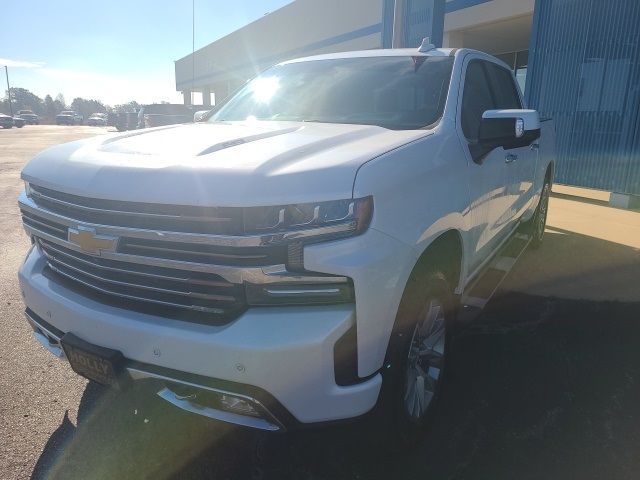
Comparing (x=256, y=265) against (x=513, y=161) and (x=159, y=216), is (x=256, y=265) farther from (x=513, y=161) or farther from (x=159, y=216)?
(x=513, y=161)

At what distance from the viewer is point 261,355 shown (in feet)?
5.98

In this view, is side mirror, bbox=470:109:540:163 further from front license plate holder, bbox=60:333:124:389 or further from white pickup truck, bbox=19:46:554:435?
front license plate holder, bbox=60:333:124:389

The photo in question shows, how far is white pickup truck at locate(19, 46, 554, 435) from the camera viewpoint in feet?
6.20

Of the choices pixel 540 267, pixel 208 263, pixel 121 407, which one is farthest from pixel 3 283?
pixel 540 267

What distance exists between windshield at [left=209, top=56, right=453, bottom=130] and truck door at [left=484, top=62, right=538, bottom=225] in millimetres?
803

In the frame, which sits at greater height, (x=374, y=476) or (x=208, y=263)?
(x=208, y=263)

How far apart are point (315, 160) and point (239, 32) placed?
1499 inches

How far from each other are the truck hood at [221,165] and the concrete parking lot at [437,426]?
2.88ft

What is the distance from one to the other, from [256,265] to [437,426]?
1.54 metres

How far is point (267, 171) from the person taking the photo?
1.96 metres

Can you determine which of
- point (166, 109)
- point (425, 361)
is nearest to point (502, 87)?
point (425, 361)

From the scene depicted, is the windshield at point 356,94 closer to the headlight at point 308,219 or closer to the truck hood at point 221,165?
the truck hood at point 221,165

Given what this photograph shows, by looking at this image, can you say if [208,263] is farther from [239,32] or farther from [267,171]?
[239,32]

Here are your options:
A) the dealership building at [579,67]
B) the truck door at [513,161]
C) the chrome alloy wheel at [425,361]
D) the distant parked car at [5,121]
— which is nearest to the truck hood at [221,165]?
the chrome alloy wheel at [425,361]
